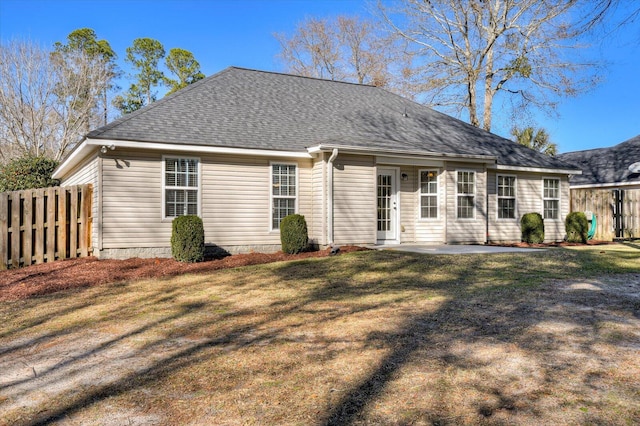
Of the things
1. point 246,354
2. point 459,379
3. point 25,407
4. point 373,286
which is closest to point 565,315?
point 459,379

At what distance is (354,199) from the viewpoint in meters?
13.2

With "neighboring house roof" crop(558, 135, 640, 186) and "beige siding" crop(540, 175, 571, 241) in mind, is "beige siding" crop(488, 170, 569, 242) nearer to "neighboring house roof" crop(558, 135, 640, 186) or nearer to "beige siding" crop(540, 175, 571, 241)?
"beige siding" crop(540, 175, 571, 241)

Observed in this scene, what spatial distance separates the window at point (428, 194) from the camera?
14859mm

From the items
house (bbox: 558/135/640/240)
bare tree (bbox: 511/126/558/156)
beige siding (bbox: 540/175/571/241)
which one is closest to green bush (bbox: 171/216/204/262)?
beige siding (bbox: 540/175/571/241)

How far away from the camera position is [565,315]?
18.1 ft

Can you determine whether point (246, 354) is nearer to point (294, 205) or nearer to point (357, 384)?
point (357, 384)

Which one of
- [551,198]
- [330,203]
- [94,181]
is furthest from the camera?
[551,198]

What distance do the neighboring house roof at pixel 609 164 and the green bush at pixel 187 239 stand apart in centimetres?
Answer: 1943

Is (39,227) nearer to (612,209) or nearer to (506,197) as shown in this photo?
(506,197)

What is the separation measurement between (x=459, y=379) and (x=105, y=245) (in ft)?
32.0

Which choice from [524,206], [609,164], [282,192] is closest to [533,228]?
[524,206]

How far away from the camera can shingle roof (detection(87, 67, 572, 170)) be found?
12469 mm

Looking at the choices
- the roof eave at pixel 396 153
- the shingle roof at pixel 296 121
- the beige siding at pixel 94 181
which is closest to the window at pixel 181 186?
the shingle roof at pixel 296 121

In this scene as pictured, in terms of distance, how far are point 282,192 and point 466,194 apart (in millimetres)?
5831
